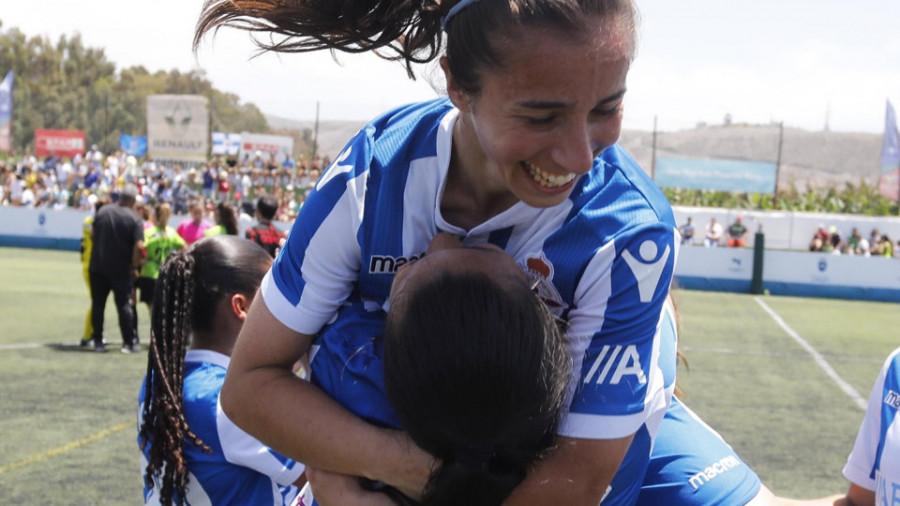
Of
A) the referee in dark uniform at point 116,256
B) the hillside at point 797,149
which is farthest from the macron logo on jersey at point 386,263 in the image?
the hillside at point 797,149

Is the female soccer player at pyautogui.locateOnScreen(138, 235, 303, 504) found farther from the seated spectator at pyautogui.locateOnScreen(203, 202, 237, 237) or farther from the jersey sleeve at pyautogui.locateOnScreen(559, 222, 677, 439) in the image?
the seated spectator at pyautogui.locateOnScreen(203, 202, 237, 237)

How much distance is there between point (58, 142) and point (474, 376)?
1913 inches

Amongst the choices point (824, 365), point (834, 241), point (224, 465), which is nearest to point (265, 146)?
point (834, 241)

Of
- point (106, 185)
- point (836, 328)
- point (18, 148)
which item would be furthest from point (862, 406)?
point (18, 148)

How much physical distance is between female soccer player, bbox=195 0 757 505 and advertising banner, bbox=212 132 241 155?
41980 millimetres

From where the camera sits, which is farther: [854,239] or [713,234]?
[713,234]

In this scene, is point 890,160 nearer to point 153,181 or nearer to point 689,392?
point 153,181

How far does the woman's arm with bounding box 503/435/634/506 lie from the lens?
6.29 ft

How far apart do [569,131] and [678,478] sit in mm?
879

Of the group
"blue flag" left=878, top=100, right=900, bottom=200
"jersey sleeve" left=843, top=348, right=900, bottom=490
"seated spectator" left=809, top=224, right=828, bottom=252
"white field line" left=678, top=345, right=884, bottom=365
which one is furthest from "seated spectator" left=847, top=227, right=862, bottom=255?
"jersey sleeve" left=843, top=348, right=900, bottom=490

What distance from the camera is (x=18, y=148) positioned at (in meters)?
63.6

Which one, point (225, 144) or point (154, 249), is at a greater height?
point (225, 144)

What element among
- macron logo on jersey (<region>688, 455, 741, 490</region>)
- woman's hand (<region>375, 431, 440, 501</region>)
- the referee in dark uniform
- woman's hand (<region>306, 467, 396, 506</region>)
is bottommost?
the referee in dark uniform

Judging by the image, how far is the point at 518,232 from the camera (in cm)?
219
